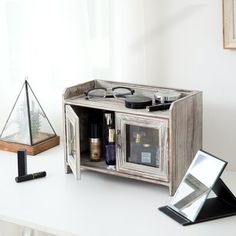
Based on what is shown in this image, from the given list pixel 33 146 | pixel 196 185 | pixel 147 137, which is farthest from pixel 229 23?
pixel 33 146

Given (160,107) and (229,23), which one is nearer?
(160,107)

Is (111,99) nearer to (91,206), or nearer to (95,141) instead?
(95,141)

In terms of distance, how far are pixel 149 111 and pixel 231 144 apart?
384mm

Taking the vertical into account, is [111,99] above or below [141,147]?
above

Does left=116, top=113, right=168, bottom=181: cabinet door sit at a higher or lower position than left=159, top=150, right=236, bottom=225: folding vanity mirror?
higher

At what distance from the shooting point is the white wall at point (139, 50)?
1734 mm

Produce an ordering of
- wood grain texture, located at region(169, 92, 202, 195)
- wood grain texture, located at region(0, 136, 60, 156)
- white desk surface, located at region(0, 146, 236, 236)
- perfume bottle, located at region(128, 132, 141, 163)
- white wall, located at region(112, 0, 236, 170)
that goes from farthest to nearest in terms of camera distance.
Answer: wood grain texture, located at region(0, 136, 60, 156), white wall, located at region(112, 0, 236, 170), perfume bottle, located at region(128, 132, 141, 163), wood grain texture, located at region(169, 92, 202, 195), white desk surface, located at region(0, 146, 236, 236)

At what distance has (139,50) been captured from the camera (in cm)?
184

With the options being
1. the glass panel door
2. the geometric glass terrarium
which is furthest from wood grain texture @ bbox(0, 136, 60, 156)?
the glass panel door

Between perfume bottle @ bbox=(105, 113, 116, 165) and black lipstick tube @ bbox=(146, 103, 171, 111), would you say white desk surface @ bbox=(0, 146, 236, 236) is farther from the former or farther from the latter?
black lipstick tube @ bbox=(146, 103, 171, 111)

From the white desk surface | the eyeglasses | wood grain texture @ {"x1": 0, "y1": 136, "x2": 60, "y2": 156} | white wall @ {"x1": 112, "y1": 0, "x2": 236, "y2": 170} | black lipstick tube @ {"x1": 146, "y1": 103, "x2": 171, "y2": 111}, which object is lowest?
the white desk surface

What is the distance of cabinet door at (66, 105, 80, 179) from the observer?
157 centimetres

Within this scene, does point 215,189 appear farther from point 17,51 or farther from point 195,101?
point 17,51

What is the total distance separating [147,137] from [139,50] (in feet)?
1.29
